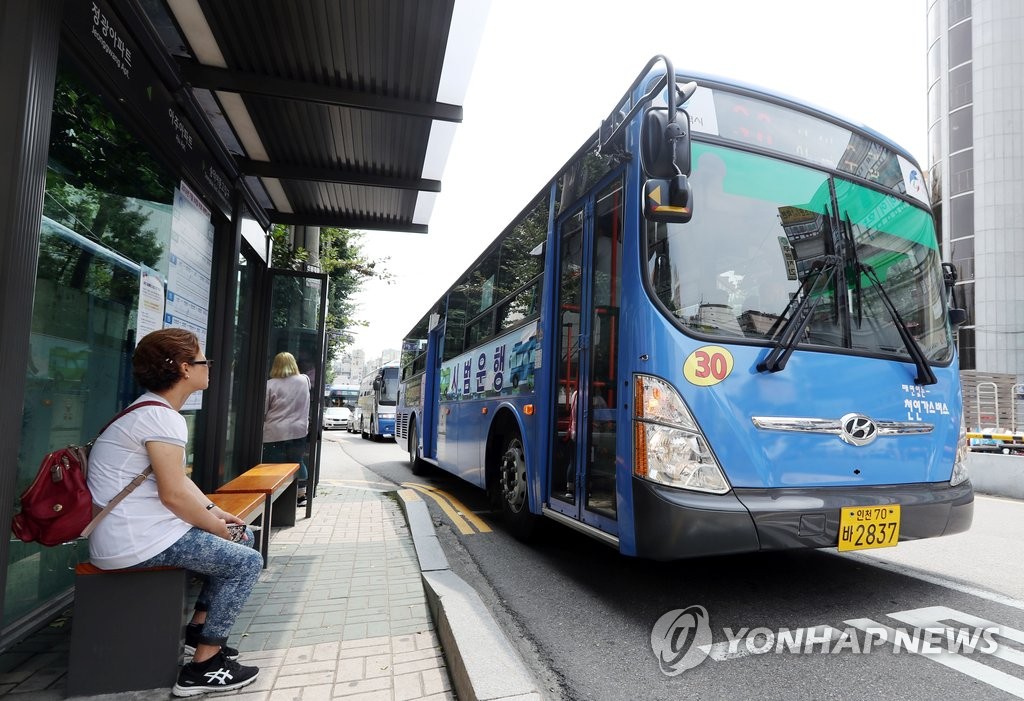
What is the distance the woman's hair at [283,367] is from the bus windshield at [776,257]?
15.1ft

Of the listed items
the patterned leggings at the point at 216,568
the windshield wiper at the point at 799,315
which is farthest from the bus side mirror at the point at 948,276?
the patterned leggings at the point at 216,568

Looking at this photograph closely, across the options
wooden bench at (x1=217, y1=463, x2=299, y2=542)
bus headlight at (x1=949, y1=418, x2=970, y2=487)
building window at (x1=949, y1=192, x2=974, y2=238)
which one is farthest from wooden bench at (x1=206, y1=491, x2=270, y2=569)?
building window at (x1=949, y1=192, x2=974, y2=238)

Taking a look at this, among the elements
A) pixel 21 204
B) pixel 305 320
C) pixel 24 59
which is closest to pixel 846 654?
pixel 21 204

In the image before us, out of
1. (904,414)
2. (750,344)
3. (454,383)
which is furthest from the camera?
(454,383)

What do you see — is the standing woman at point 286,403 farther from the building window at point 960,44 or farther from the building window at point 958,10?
the building window at point 958,10

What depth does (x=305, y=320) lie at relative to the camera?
729 centimetres

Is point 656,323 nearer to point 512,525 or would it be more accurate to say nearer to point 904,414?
point 904,414

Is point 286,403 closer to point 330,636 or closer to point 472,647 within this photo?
point 330,636

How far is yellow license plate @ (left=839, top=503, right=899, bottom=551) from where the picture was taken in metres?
3.17

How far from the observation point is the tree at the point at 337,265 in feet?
29.6

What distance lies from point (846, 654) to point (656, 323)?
Result: 1.87 metres

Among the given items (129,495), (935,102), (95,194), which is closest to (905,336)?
(129,495)

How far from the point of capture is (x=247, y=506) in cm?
367

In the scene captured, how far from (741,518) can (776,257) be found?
1528 mm
